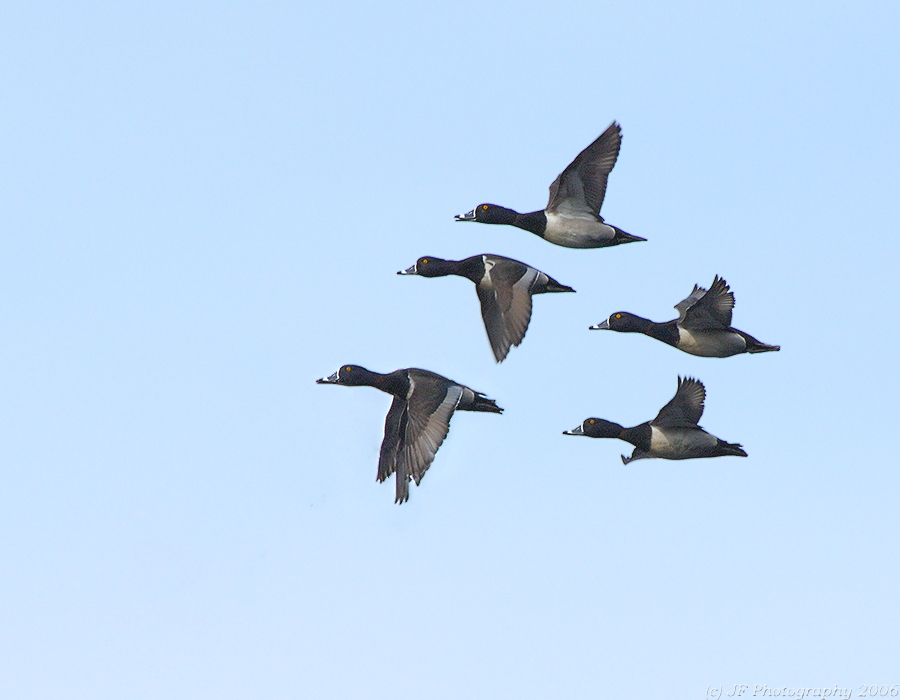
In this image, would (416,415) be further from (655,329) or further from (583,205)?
(583,205)

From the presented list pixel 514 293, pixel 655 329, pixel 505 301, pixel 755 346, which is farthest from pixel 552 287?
pixel 755 346

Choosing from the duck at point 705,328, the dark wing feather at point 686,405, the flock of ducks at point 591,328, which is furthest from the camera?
the duck at point 705,328

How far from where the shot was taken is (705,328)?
1764 cm

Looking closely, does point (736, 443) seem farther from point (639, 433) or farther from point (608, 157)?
point (608, 157)

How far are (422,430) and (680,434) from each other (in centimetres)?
334

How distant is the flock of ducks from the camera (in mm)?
16984

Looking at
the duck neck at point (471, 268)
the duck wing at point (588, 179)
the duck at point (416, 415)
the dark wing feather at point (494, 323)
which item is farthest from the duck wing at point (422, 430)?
the duck wing at point (588, 179)

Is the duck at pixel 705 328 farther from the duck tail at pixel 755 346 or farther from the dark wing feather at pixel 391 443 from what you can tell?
the dark wing feather at pixel 391 443

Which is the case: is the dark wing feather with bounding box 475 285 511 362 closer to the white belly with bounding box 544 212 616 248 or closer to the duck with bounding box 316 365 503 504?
the duck with bounding box 316 365 503 504

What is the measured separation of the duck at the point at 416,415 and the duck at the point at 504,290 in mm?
983

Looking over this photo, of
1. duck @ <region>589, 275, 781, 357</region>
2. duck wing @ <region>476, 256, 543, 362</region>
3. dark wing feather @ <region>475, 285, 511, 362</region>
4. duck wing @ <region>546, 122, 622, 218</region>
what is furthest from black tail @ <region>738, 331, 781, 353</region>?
dark wing feather @ <region>475, 285, 511, 362</region>

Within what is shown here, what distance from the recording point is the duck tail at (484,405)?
18172mm

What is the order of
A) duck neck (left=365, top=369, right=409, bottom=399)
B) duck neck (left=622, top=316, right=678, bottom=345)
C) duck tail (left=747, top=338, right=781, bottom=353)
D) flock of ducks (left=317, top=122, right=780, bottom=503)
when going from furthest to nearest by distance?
duck neck (left=365, top=369, right=409, bottom=399), duck tail (left=747, top=338, right=781, bottom=353), duck neck (left=622, top=316, right=678, bottom=345), flock of ducks (left=317, top=122, right=780, bottom=503)

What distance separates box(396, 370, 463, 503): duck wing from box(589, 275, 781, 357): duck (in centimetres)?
281
